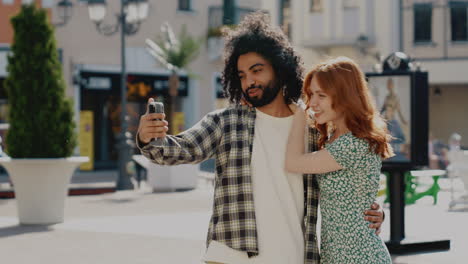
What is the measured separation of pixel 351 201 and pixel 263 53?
70cm

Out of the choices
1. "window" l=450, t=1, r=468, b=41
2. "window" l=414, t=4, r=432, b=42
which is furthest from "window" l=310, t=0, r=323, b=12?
"window" l=450, t=1, r=468, b=41

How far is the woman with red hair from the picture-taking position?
389 cm

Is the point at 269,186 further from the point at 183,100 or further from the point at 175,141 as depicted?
the point at 183,100

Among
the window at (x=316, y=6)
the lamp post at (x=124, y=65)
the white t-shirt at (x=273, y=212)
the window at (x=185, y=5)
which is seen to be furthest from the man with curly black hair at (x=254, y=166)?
the window at (x=316, y=6)

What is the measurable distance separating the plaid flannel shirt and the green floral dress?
80 millimetres

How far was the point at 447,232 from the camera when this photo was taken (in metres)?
11.5

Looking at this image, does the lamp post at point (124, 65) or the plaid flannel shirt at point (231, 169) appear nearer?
the plaid flannel shirt at point (231, 169)

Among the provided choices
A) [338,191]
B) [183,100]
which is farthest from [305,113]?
[183,100]

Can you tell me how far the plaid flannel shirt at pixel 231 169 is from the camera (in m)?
3.82

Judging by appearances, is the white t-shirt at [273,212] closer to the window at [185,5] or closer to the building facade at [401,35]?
the window at [185,5]

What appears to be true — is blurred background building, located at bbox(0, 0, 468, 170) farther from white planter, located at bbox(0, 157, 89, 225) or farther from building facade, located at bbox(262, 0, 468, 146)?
white planter, located at bbox(0, 157, 89, 225)

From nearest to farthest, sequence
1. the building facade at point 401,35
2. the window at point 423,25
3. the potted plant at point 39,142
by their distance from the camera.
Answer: the potted plant at point 39,142, the building facade at point 401,35, the window at point 423,25

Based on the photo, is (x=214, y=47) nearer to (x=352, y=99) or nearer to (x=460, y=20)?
(x=460, y=20)

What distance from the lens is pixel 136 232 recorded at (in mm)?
11266
